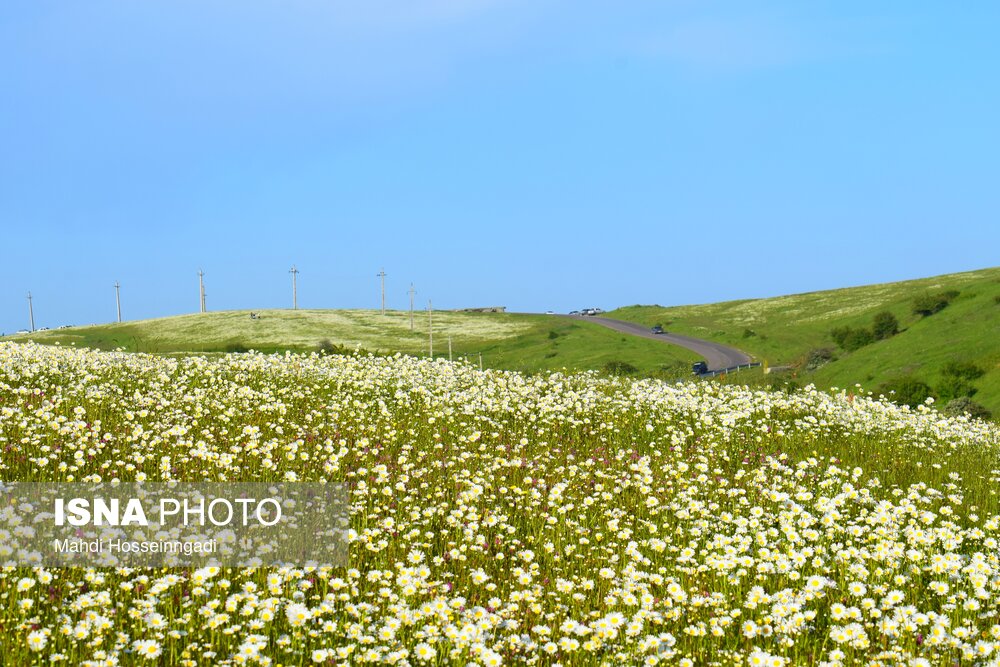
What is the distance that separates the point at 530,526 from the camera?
10.3 meters

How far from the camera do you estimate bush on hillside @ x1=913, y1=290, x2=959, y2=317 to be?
252 feet

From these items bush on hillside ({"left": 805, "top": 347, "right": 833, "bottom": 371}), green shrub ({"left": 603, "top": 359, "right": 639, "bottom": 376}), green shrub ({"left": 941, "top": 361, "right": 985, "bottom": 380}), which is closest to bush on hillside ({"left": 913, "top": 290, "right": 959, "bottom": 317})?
bush on hillside ({"left": 805, "top": 347, "right": 833, "bottom": 371})

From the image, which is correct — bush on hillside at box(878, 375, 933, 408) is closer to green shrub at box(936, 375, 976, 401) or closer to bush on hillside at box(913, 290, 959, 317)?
green shrub at box(936, 375, 976, 401)

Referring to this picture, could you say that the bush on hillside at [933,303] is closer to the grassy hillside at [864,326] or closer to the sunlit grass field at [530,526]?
the grassy hillside at [864,326]

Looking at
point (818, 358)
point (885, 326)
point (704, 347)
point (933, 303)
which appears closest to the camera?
point (933, 303)

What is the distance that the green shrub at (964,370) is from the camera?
5225 cm

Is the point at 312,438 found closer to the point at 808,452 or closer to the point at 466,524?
the point at 466,524

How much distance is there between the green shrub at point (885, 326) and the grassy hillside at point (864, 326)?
923 mm

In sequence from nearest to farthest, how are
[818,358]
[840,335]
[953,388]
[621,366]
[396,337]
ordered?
[953,388], [621,366], [818,358], [840,335], [396,337]

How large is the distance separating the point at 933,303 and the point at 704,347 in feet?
87.0

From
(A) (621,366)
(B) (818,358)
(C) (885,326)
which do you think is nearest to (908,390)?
(A) (621,366)

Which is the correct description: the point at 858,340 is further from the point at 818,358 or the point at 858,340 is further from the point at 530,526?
the point at 530,526

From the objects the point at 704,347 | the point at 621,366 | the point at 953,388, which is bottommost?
the point at 953,388

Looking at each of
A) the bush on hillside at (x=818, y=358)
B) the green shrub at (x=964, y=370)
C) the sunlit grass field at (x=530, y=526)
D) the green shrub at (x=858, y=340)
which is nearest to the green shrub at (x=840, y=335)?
the green shrub at (x=858, y=340)
